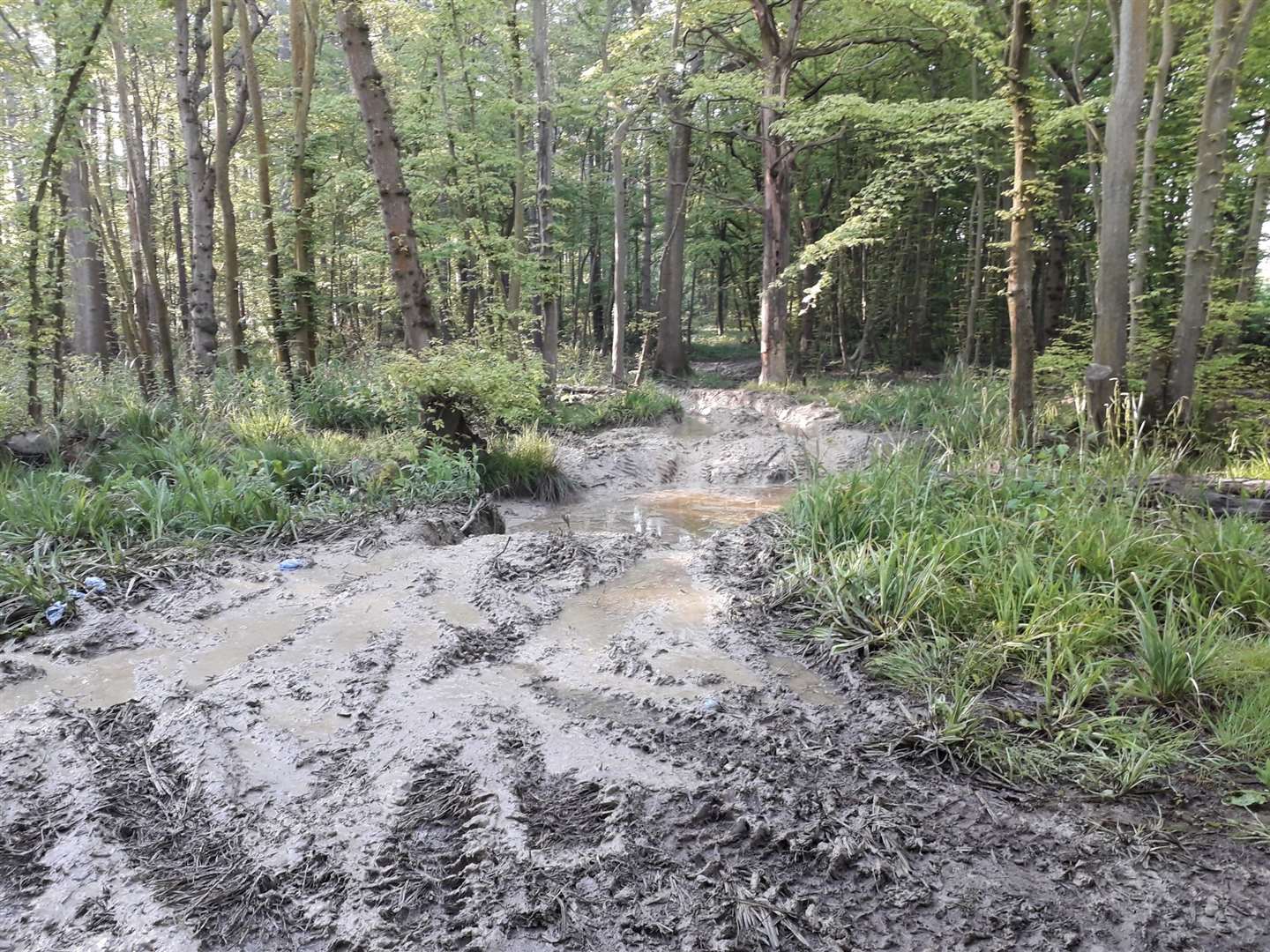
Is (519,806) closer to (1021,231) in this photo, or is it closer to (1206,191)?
(1021,231)

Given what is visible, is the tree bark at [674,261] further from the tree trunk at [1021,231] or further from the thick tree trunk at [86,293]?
the thick tree trunk at [86,293]

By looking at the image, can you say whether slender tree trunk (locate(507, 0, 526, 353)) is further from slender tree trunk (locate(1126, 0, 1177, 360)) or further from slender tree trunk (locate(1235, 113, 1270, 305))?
slender tree trunk (locate(1235, 113, 1270, 305))

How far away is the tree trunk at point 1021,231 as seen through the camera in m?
5.60

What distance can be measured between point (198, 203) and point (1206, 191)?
10.4 metres

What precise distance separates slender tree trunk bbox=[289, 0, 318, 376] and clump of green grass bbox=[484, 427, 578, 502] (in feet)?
11.6

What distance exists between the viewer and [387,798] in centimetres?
258

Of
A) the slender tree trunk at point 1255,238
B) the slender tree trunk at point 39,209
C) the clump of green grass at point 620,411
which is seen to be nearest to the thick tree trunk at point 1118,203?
the slender tree trunk at point 1255,238

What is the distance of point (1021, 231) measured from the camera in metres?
5.92

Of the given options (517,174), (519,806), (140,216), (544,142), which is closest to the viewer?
(519,806)

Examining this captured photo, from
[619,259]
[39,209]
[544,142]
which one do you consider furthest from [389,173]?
[619,259]

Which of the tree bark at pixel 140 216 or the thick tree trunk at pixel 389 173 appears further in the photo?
the tree bark at pixel 140 216

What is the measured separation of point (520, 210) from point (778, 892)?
1179cm

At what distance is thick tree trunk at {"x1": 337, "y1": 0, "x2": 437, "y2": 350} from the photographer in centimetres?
678

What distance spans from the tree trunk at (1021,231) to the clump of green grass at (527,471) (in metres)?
4.45
